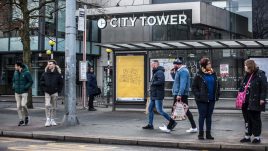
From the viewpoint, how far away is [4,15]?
76.1 feet

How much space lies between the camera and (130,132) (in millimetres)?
12297

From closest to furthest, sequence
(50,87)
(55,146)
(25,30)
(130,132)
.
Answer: (55,146), (130,132), (50,87), (25,30)

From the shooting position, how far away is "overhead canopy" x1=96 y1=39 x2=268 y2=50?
1779 centimetres

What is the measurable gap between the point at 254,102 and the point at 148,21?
25.7 metres

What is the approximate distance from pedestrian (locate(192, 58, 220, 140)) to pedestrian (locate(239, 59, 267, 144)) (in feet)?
2.34

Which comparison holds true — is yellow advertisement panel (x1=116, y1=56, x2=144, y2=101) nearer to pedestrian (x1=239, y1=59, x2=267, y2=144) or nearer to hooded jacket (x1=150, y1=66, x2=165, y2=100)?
hooded jacket (x1=150, y1=66, x2=165, y2=100)

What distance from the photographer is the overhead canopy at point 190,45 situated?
1779 centimetres

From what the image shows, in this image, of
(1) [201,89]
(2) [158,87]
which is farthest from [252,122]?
(2) [158,87]

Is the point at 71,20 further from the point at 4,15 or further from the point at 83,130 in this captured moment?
the point at 4,15

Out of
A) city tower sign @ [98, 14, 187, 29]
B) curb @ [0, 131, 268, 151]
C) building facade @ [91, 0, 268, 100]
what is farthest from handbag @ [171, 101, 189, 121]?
city tower sign @ [98, 14, 187, 29]

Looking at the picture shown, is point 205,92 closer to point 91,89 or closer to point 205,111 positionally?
point 205,111

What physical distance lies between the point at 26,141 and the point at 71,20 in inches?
162

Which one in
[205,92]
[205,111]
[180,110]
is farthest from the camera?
[180,110]

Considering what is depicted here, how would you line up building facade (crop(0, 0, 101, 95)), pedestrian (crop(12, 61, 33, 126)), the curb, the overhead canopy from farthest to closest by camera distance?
building facade (crop(0, 0, 101, 95)) → the overhead canopy → pedestrian (crop(12, 61, 33, 126)) → the curb
